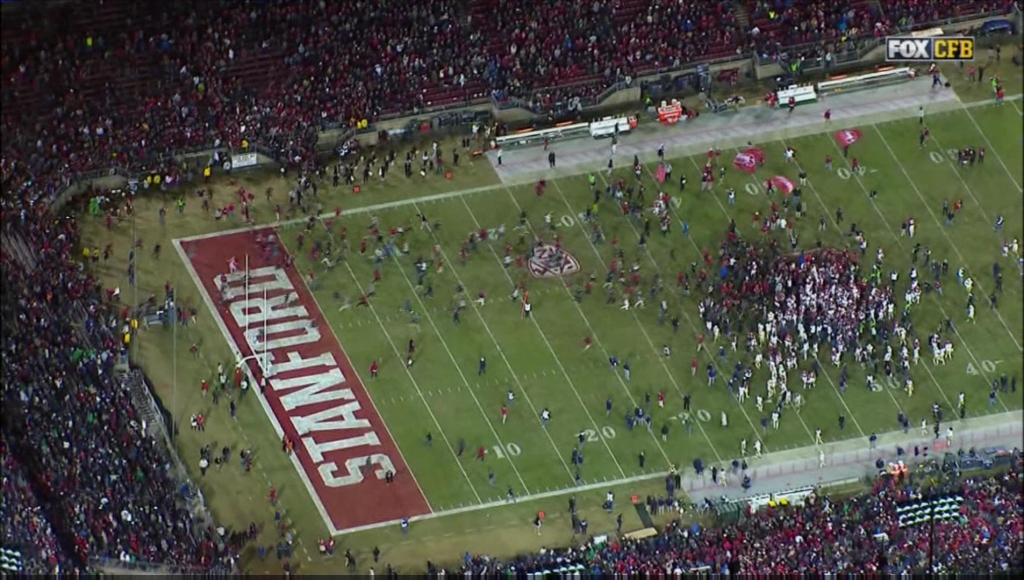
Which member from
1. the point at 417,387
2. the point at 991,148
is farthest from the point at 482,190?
the point at 991,148

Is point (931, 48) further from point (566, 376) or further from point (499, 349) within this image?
point (499, 349)

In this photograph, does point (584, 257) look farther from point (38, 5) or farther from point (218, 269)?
point (38, 5)

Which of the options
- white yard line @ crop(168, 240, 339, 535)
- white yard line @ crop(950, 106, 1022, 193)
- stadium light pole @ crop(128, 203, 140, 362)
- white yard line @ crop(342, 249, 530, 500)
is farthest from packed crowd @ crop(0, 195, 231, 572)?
white yard line @ crop(950, 106, 1022, 193)

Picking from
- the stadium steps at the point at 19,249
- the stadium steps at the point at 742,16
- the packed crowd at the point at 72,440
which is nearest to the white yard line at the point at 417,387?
the packed crowd at the point at 72,440

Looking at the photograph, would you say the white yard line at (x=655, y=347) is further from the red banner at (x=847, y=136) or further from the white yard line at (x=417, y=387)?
the white yard line at (x=417, y=387)

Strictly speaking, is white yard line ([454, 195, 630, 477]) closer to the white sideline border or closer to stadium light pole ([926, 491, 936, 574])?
the white sideline border

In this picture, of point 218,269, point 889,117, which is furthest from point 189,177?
point 889,117

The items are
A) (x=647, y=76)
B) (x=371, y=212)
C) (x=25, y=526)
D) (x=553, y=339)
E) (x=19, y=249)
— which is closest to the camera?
(x=25, y=526)
